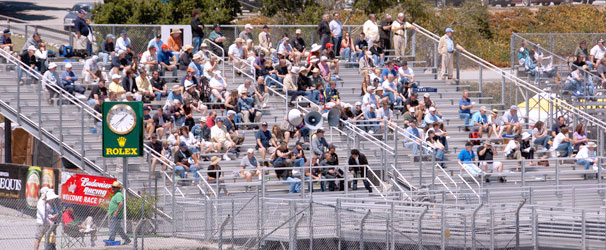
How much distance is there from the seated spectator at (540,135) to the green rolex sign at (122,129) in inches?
435

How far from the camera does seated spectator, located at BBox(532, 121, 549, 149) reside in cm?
2627

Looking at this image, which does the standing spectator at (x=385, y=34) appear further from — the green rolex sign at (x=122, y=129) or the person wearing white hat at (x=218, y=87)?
the green rolex sign at (x=122, y=129)

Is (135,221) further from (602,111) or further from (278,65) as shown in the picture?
(602,111)

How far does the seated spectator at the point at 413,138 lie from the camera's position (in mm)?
24250

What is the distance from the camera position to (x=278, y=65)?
27.8m

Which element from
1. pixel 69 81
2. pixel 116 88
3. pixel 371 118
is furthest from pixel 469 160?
pixel 69 81

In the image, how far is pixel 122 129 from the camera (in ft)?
64.6

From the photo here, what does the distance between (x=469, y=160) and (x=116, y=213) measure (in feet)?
29.2

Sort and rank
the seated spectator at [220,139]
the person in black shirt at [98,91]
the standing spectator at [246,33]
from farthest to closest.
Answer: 1. the standing spectator at [246,33]
2. the person in black shirt at [98,91]
3. the seated spectator at [220,139]

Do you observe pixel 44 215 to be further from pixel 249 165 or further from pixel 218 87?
pixel 218 87

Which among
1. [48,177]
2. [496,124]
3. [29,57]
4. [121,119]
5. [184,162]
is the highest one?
[29,57]

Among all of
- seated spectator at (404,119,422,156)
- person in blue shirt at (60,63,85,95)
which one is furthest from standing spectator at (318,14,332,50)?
person in blue shirt at (60,63,85,95)

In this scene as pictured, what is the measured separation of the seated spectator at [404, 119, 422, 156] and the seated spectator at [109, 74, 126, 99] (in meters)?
6.69

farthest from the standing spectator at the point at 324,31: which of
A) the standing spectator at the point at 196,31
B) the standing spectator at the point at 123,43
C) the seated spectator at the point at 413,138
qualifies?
the standing spectator at the point at 123,43
